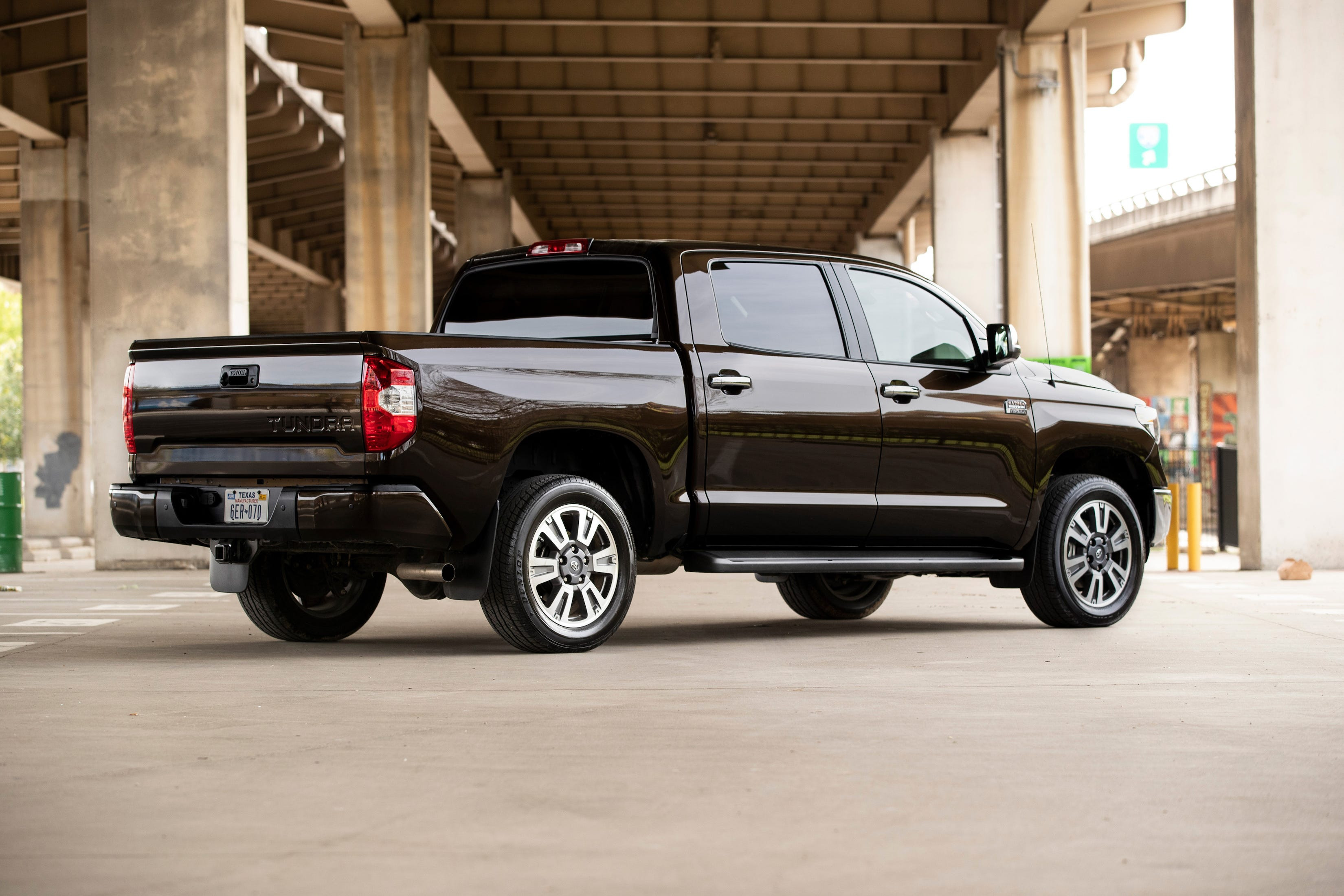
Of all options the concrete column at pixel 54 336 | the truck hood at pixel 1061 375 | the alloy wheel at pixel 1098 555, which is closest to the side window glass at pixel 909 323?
the truck hood at pixel 1061 375

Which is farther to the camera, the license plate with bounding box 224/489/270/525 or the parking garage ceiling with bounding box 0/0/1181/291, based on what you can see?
the parking garage ceiling with bounding box 0/0/1181/291

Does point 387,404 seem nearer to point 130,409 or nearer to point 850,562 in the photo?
point 130,409

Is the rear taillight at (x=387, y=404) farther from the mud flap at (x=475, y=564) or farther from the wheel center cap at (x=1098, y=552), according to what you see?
the wheel center cap at (x=1098, y=552)

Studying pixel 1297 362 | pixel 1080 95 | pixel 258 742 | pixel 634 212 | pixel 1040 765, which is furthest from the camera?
pixel 634 212

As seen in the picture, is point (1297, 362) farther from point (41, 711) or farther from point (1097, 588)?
point (41, 711)

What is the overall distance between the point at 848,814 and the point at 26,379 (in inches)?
1425

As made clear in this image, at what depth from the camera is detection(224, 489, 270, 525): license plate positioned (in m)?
7.11

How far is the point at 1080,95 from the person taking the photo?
26.0 m

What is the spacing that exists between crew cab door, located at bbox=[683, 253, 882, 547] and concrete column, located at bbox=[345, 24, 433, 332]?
19.0 meters

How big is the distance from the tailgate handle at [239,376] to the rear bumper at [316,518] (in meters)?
0.47

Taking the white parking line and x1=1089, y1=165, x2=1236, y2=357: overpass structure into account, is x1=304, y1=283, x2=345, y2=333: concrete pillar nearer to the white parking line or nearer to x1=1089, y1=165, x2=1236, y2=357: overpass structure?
x1=1089, y1=165, x2=1236, y2=357: overpass structure

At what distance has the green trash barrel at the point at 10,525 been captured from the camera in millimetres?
17344

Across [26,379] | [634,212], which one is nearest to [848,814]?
[26,379]

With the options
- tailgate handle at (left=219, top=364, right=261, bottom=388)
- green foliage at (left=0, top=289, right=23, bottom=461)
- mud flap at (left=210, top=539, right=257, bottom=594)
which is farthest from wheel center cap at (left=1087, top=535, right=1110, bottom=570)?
green foliage at (left=0, top=289, right=23, bottom=461)
